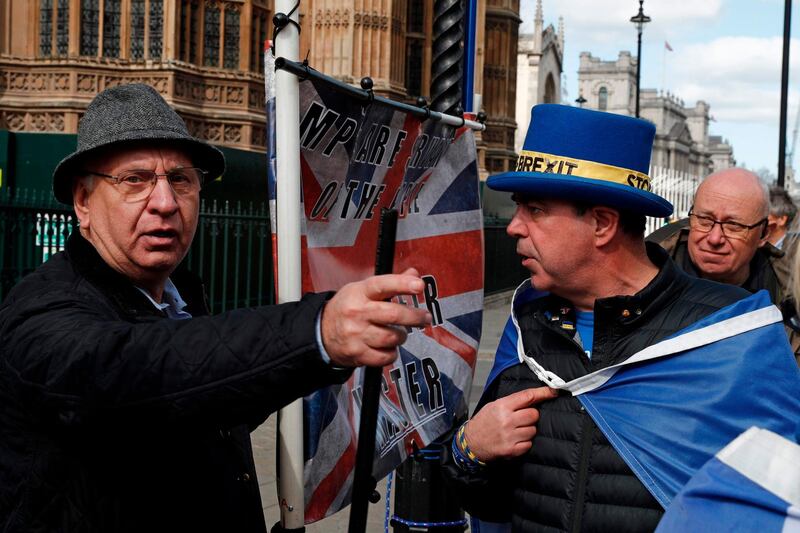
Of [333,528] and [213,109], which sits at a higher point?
[213,109]

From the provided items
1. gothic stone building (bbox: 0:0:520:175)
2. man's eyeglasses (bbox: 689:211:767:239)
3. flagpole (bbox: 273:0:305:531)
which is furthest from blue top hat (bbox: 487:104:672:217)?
gothic stone building (bbox: 0:0:520:175)

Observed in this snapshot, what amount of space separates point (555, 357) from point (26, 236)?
23.1ft

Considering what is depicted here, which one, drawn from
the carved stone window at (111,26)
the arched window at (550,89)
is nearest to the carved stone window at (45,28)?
the carved stone window at (111,26)

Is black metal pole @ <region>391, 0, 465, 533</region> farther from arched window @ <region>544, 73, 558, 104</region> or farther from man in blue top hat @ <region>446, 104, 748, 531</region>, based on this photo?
arched window @ <region>544, 73, 558, 104</region>

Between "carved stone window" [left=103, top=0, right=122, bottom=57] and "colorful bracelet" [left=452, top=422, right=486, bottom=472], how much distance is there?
1707 centimetres

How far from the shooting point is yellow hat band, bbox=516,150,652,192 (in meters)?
2.58

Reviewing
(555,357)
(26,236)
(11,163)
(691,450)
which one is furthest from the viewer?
(11,163)

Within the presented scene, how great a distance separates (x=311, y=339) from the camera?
1559 mm

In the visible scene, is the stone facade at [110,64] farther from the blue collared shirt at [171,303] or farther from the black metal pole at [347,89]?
the blue collared shirt at [171,303]

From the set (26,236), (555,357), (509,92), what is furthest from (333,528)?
(509,92)

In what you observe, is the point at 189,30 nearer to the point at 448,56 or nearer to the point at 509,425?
the point at 448,56

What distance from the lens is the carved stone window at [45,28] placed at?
18.1 m

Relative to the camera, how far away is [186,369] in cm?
157

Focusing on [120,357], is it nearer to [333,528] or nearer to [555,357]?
[555,357]
